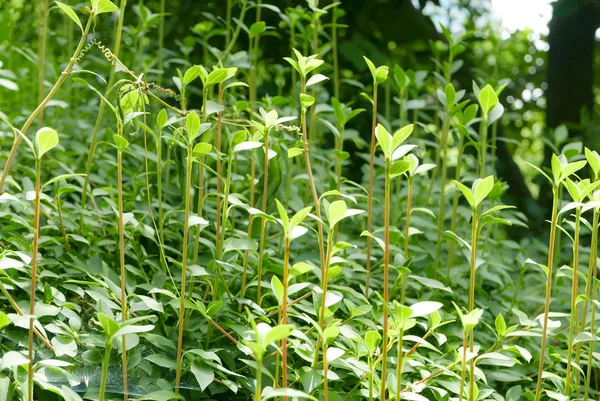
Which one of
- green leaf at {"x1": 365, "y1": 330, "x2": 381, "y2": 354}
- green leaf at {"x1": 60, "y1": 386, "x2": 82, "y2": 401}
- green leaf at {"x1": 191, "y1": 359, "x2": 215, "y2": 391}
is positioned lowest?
green leaf at {"x1": 191, "y1": 359, "x2": 215, "y2": 391}

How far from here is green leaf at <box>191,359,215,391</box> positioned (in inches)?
28.7

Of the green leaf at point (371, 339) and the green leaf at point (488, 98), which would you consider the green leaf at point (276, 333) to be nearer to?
the green leaf at point (371, 339)

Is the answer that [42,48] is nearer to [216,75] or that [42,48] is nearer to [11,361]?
[216,75]

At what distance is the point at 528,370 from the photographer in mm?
1066

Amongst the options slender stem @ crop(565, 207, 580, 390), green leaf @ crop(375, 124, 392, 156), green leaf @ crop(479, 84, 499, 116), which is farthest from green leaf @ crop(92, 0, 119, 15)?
slender stem @ crop(565, 207, 580, 390)

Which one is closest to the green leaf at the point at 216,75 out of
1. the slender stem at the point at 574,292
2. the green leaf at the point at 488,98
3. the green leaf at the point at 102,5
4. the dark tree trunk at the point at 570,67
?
the green leaf at the point at 102,5

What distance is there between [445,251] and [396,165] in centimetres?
72

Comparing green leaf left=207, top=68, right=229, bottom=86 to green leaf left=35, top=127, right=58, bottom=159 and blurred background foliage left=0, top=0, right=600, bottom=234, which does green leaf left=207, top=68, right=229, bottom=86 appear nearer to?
green leaf left=35, top=127, right=58, bottom=159

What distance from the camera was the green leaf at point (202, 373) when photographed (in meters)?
0.73

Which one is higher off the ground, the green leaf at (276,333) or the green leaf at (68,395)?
the green leaf at (276,333)


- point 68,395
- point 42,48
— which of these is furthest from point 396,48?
point 68,395

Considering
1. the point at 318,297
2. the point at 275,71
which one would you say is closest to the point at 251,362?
the point at 318,297

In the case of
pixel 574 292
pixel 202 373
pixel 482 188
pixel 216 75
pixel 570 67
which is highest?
pixel 570 67

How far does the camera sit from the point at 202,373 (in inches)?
29.3
